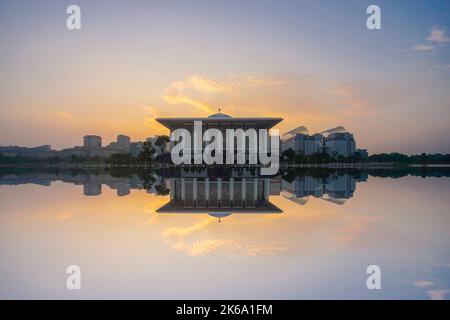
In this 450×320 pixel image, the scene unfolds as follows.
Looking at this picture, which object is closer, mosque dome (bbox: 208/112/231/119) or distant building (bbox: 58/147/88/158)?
mosque dome (bbox: 208/112/231/119)

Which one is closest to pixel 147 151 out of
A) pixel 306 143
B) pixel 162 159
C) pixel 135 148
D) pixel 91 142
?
pixel 162 159

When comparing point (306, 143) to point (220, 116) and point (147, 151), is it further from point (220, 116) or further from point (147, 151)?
point (220, 116)

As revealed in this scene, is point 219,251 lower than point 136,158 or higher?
lower

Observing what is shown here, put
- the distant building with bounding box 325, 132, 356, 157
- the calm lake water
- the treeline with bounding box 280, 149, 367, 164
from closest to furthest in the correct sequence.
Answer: the calm lake water
the treeline with bounding box 280, 149, 367, 164
the distant building with bounding box 325, 132, 356, 157

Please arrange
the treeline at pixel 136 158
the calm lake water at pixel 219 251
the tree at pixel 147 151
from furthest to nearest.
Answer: the tree at pixel 147 151
the treeline at pixel 136 158
the calm lake water at pixel 219 251

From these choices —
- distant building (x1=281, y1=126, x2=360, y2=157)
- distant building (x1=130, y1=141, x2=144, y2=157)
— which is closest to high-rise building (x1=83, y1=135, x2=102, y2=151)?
distant building (x1=130, y1=141, x2=144, y2=157)

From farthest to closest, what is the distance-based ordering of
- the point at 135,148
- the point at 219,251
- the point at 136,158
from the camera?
the point at 135,148
the point at 136,158
the point at 219,251

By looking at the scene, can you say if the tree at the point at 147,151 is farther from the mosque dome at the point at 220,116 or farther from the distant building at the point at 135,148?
the distant building at the point at 135,148

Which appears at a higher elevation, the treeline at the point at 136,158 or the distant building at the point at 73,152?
the distant building at the point at 73,152

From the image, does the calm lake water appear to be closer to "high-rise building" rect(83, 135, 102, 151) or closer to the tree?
the tree

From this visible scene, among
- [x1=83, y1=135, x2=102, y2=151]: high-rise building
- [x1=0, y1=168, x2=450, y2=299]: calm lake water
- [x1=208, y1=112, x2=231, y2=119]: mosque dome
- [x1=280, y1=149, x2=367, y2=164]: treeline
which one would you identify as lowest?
[x1=0, y1=168, x2=450, y2=299]: calm lake water

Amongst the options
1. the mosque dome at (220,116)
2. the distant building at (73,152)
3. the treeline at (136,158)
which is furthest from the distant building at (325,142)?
the distant building at (73,152)

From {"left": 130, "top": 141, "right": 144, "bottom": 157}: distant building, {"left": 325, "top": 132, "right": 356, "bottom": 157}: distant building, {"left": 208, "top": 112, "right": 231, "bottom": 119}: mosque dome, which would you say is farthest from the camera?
{"left": 130, "top": 141, "right": 144, "bottom": 157}: distant building
